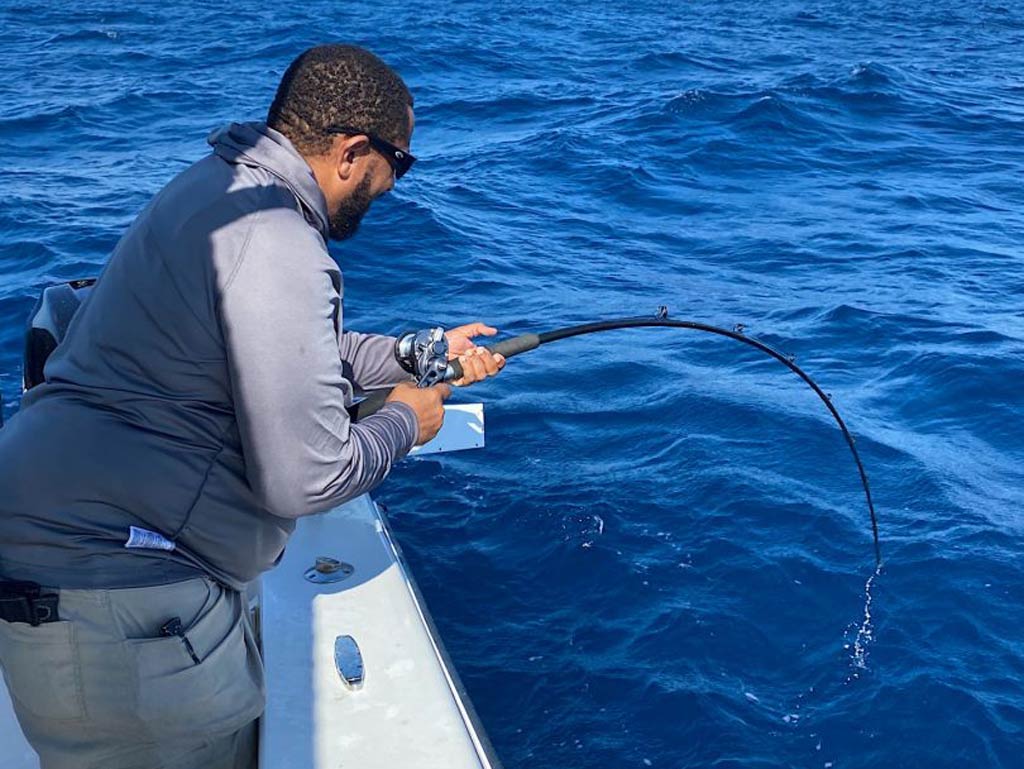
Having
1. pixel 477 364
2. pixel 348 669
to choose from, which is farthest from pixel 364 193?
pixel 348 669

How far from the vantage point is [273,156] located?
6.36ft

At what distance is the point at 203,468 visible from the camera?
1.92m

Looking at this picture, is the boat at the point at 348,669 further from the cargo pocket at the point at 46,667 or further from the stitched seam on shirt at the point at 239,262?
the stitched seam on shirt at the point at 239,262

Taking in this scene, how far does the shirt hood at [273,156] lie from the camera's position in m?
1.92

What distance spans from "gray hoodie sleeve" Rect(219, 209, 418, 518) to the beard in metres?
0.20


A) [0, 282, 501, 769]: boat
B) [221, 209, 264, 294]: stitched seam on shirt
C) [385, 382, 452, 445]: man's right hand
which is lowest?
[0, 282, 501, 769]: boat

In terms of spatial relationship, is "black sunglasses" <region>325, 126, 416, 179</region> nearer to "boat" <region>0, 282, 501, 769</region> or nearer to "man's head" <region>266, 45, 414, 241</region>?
"man's head" <region>266, 45, 414, 241</region>

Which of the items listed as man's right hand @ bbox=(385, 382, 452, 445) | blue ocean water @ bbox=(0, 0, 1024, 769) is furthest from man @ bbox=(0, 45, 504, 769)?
blue ocean water @ bbox=(0, 0, 1024, 769)

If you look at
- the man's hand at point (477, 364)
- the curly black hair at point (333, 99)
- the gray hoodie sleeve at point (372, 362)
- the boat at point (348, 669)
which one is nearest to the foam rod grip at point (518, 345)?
the man's hand at point (477, 364)

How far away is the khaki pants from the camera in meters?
1.95

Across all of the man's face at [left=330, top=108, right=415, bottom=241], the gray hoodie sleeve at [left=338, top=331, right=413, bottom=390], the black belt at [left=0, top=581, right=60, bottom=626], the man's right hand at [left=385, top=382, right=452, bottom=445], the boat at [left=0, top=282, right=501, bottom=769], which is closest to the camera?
the black belt at [left=0, top=581, right=60, bottom=626]

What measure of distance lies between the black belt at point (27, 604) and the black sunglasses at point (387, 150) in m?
0.92

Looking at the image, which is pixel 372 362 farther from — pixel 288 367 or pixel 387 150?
pixel 288 367

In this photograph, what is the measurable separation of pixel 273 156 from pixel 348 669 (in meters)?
1.28
